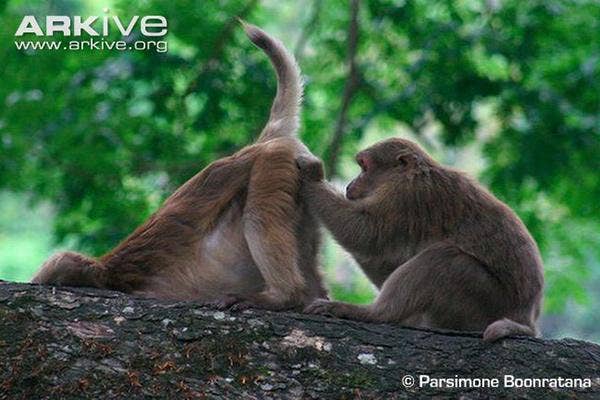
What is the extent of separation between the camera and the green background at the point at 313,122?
1152 cm

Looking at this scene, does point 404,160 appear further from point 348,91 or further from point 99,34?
point 99,34

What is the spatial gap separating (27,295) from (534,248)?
3154mm

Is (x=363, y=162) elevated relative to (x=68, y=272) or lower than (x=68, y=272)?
elevated

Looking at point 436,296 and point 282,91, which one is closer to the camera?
point 436,296

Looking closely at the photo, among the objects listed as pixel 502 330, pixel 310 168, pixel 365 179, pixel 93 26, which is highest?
pixel 93 26

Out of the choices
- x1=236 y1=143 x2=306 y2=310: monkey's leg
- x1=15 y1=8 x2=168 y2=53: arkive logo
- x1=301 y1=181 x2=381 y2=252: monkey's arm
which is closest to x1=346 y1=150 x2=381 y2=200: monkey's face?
x1=301 y1=181 x2=381 y2=252: monkey's arm

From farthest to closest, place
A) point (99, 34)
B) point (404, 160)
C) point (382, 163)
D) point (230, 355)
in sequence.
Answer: point (99, 34) < point (382, 163) < point (404, 160) < point (230, 355)

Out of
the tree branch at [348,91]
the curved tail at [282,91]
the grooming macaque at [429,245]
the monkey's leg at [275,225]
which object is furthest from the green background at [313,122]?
the monkey's leg at [275,225]

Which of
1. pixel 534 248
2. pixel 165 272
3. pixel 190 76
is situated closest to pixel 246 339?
pixel 165 272

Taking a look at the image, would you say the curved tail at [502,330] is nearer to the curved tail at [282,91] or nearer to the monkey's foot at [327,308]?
the monkey's foot at [327,308]

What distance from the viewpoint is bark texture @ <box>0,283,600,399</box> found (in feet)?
17.1

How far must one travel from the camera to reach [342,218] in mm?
6848

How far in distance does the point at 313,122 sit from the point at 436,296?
6605 millimetres

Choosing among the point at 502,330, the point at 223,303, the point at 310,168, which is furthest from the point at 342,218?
the point at 502,330
